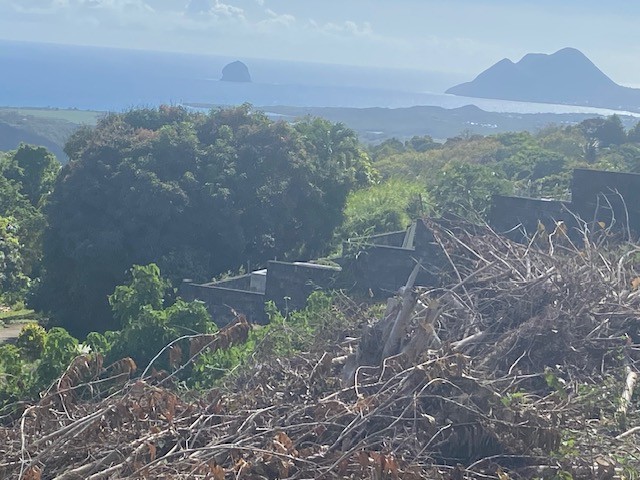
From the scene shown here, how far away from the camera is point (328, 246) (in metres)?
21.9

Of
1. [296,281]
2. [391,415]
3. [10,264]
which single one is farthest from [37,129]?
[391,415]

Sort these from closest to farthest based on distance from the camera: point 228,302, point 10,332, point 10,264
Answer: point 228,302 → point 10,332 → point 10,264

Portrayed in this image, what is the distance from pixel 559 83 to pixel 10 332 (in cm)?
14649

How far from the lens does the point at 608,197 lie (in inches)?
486

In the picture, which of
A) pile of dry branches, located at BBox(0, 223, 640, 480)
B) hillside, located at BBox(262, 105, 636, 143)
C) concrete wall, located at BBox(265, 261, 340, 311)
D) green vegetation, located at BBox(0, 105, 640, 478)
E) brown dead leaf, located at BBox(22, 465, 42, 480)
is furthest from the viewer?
hillside, located at BBox(262, 105, 636, 143)

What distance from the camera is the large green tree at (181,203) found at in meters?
18.5

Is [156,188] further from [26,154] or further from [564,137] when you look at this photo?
[564,137]

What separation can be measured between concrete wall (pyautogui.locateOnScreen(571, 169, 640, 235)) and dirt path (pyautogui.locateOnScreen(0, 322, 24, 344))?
11609 mm

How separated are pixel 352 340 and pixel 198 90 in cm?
16474

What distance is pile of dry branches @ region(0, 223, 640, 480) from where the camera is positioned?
5.19 metres

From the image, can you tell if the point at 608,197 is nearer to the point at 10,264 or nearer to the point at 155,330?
the point at 155,330

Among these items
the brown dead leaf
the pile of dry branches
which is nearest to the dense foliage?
the pile of dry branches

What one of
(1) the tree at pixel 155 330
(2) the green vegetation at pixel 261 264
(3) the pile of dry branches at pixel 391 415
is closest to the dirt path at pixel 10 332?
(2) the green vegetation at pixel 261 264

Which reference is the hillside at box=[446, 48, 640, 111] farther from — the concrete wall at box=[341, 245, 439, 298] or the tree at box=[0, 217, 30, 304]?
the concrete wall at box=[341, 245, 439, 298]
